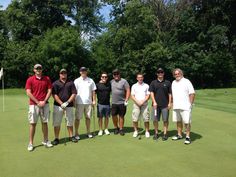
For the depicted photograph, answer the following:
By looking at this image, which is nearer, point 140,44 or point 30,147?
point 30,147

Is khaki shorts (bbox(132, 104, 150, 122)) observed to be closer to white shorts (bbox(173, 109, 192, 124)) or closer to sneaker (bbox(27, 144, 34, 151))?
white shorts (bbox(173, 109, 192, 124))

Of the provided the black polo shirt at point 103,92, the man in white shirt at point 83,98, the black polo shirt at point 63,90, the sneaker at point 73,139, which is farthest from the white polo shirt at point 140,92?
the sneaker at point 73,139

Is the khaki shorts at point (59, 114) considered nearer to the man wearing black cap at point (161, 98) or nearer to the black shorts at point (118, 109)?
the black shorts at point (118, 109)

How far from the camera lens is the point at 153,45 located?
1689 inches

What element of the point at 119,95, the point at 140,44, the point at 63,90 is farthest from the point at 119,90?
the point at 140,44

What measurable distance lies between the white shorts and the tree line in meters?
32.1

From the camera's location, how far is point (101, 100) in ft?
38.8

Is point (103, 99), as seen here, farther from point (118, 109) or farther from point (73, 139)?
point (73, 139)

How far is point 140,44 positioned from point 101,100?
33.5 metres

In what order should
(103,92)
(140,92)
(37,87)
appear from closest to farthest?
1. (37,87)
2. (140,92)
3. (103,92)

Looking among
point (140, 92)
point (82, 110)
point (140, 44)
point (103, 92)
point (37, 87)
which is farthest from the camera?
point (140, 44)

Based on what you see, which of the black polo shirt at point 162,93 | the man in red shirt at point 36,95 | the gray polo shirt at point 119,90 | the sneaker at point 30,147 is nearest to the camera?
the sneaker at point 30,147

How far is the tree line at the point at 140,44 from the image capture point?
4344cm

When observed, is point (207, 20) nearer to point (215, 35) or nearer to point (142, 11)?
point (215, 35)
